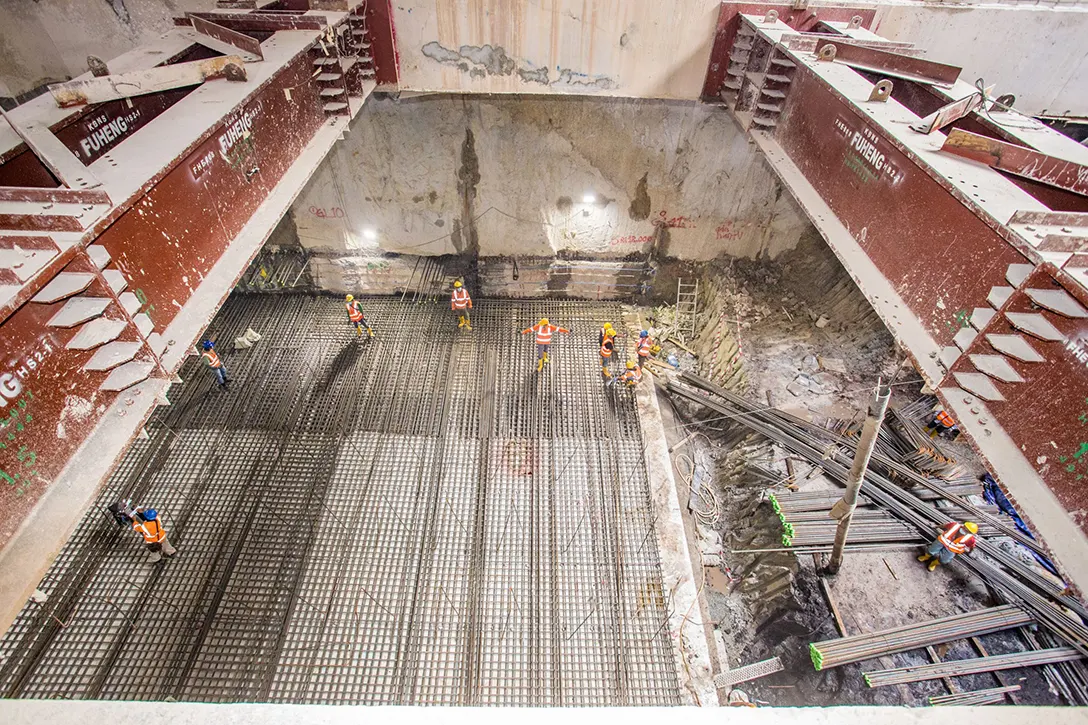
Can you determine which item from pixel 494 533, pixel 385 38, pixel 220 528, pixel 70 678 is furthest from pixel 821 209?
pixel 70 678

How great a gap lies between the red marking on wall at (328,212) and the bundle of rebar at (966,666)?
10498 mm

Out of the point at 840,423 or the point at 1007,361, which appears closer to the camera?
the point at 1007,361

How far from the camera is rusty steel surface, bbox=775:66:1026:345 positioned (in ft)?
11.2

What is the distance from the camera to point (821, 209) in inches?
202

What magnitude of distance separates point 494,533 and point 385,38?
6844 mm

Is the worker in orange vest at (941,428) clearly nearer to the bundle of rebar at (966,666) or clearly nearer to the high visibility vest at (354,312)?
the bundle of rebar at (966,666)

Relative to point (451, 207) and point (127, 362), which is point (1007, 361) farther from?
point (451, 207)

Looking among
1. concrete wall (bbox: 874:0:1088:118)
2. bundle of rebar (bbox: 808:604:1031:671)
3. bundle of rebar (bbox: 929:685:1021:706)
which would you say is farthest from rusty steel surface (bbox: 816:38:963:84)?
bundle of rebar (bbox: 929:685:1021:706)

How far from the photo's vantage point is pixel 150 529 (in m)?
6.18

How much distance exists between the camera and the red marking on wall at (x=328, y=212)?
9734 mm

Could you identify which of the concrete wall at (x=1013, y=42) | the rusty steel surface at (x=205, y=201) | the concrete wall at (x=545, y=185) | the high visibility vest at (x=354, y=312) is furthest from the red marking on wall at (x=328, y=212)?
the concrete wall at (x=1013, y=42)

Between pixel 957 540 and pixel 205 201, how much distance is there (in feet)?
28.2

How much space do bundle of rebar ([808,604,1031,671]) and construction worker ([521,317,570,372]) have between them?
551cm

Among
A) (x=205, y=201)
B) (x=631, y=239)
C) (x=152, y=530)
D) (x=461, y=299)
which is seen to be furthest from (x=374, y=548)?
(x=631, y=239)
